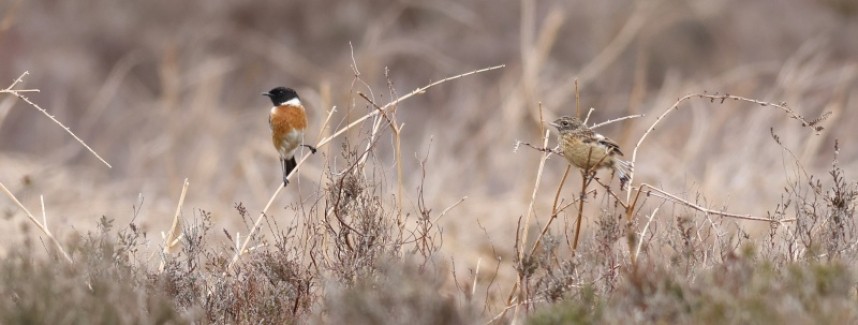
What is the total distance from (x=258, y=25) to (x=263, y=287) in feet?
62.1

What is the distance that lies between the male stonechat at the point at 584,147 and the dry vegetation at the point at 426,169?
13 centimetres

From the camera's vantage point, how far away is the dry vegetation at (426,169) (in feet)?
16.0

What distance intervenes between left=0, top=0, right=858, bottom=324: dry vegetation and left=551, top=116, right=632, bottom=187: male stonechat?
13 centimetres

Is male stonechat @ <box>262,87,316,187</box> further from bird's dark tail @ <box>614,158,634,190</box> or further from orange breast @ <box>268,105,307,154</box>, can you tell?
bird's dark tail @ <box>614,158,634,190</box>

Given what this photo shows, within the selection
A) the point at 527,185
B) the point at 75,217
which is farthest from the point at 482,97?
the point at 75,217

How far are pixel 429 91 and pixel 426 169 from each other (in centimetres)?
746

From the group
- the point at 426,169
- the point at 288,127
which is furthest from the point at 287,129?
the point at 426,169

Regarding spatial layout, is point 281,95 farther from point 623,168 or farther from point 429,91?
point 429,91

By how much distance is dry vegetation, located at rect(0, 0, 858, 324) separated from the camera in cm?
486

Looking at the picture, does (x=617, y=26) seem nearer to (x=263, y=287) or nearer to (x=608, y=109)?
(x=608, y=109)

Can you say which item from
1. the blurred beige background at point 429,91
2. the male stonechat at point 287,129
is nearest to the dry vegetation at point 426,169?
the blurred beige background at point 429,91

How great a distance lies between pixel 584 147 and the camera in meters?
5.48

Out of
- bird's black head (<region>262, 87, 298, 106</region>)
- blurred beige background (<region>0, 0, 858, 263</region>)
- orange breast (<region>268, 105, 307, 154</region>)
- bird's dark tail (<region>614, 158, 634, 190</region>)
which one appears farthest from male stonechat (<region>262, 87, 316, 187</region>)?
blurred beige background (<region>0, 0, 858, 263</region>)

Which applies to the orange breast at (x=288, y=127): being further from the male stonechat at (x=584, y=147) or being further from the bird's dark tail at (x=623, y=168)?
the bird's dark tail at (x=623, y=168)
